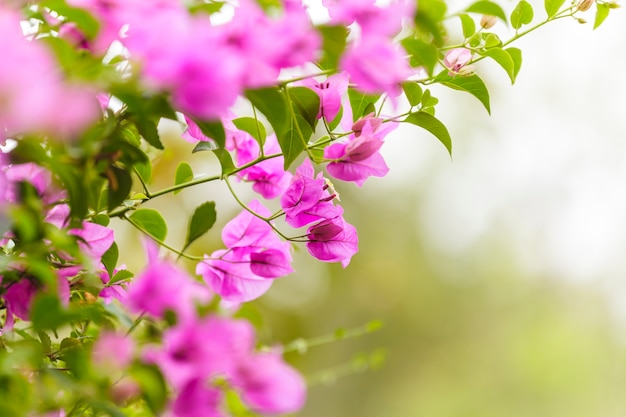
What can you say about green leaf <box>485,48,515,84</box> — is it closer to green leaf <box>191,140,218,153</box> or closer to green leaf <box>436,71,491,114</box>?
→ green leaf <box>436,71,491,114</box>

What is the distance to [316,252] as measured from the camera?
45 cm

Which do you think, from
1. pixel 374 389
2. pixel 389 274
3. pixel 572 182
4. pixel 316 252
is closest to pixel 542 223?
pixel 572 182

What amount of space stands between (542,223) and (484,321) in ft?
3.01

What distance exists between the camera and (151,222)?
1.48ft

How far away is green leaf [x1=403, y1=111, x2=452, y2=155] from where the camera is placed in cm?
45

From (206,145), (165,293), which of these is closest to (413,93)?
(206,145)

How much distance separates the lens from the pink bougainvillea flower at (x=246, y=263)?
403mm

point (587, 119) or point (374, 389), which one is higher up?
point (587, 119)

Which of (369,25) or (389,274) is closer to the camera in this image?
(369,25)

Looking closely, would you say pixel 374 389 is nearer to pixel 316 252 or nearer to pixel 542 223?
pixel 542 223

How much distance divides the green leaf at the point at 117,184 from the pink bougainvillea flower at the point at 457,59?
0.70ft

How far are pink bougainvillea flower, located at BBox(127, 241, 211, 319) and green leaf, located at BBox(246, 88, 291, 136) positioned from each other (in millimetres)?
93

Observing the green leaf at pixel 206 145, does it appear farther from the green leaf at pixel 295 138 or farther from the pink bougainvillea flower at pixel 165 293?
the pink bougainvillea flower at pixel 165 293

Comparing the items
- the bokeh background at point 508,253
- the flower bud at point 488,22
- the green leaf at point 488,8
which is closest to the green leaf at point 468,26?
the flower bud at point 488,22
